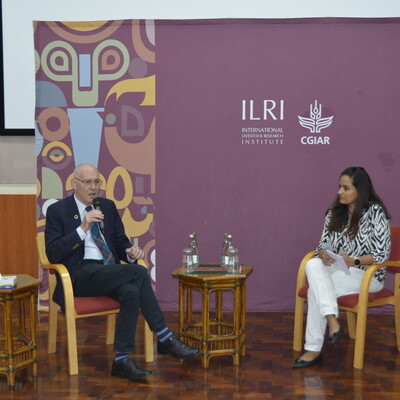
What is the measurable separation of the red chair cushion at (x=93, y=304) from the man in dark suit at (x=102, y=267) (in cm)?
4

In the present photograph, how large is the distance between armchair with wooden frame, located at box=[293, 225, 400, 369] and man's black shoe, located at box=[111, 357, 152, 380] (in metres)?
1.14

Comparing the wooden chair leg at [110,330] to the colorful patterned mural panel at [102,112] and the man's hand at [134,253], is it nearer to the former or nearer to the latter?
the man's hand at [134,253]

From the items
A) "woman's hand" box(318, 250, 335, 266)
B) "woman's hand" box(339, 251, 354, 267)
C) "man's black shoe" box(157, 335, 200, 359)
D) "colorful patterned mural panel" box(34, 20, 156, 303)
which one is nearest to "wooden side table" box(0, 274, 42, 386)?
"man's black shoe" box(157, 335, 200, 359)

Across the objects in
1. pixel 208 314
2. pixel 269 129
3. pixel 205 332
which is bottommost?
pixel 205 332

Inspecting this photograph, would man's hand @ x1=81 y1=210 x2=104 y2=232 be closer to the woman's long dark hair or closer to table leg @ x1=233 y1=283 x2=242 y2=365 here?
table leg @ x1=233 y1=283 x2=242 y2=365

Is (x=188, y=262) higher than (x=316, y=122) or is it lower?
lower

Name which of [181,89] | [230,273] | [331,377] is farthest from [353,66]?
[331,377]

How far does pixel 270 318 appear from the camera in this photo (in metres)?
5.35

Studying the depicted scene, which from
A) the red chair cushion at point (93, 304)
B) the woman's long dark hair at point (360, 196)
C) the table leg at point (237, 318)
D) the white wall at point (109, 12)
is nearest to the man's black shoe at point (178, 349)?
the table leg at point (237, 318)

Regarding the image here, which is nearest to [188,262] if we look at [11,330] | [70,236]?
[70,236]

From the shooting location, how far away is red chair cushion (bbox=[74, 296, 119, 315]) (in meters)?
3.96

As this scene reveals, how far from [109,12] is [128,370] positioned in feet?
10.3

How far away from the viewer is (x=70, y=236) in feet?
13.2

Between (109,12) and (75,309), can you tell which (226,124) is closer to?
(109,12)
